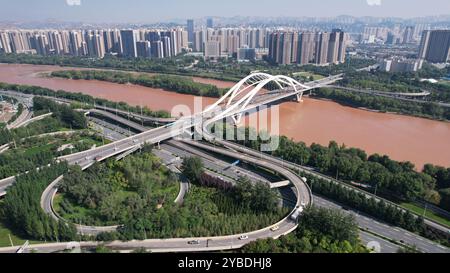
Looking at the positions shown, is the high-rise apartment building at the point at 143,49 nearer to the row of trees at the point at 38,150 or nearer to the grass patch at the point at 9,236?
the row of trees at the point at 38,150

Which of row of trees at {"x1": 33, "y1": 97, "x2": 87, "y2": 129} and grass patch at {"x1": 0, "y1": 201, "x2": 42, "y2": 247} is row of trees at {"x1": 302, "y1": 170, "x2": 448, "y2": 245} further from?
row of trees at {"x1": 33, "y1": 97, "x2": 87, "y2": 129}

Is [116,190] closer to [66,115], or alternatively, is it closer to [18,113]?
[66,115]

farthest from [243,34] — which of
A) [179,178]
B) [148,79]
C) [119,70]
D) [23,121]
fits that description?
[179,178]

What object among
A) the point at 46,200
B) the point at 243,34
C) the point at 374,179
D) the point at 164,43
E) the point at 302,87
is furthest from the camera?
the point at 243,34

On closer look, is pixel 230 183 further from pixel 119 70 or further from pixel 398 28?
pixel 398 28

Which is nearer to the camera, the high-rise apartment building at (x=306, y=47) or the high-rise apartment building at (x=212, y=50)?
the high-rise apartment building at (x=306, y=47)

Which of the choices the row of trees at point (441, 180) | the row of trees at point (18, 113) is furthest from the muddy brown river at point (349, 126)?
the row of trees at point (18, 113)
